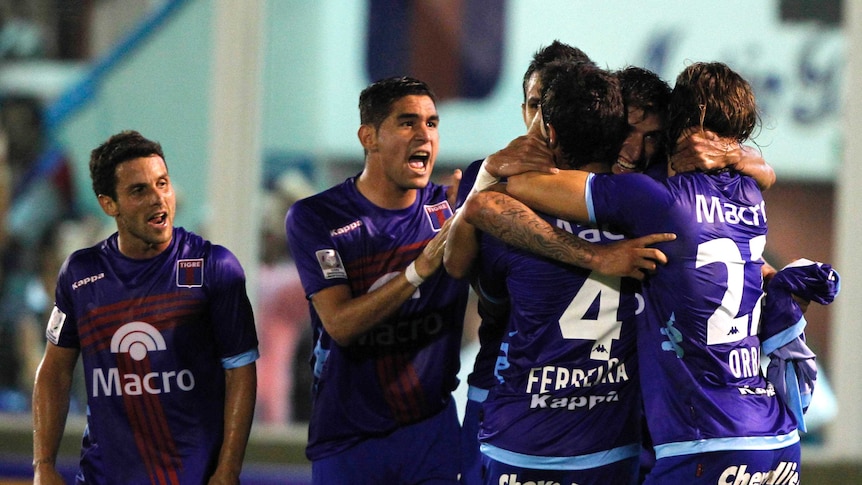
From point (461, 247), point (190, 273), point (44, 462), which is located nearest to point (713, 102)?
point (461, 247)

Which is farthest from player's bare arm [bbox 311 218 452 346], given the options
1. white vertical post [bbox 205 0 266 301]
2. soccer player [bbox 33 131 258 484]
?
white vertical post [bbox 205 0 266 301]

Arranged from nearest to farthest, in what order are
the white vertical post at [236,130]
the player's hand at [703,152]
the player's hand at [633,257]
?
the player's hand at [633,257]
the player's hand at [703,152]
the white vertical post at [236,130]

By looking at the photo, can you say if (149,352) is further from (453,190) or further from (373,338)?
(453,190)

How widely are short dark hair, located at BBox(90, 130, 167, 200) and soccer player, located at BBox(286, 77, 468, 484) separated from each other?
0.52 m

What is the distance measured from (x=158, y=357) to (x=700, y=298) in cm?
158

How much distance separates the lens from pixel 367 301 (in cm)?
337

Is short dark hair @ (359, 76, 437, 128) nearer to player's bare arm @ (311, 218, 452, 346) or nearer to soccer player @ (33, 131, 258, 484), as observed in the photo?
→ player's bare arm @ (311, 218, 452, 346)

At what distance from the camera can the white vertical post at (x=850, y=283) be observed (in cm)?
541

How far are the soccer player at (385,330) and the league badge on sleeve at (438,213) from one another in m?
0.04

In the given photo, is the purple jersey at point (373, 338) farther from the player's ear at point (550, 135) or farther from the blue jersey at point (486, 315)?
the player's ear at point (550, 135)

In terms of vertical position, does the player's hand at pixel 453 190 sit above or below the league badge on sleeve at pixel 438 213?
above

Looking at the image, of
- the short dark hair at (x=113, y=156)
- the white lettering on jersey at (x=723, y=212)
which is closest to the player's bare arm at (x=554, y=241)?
the white lettering on jersey at (x=723, y=212)

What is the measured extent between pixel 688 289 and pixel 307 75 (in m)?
3.96

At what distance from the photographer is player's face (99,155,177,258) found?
3318 mm
